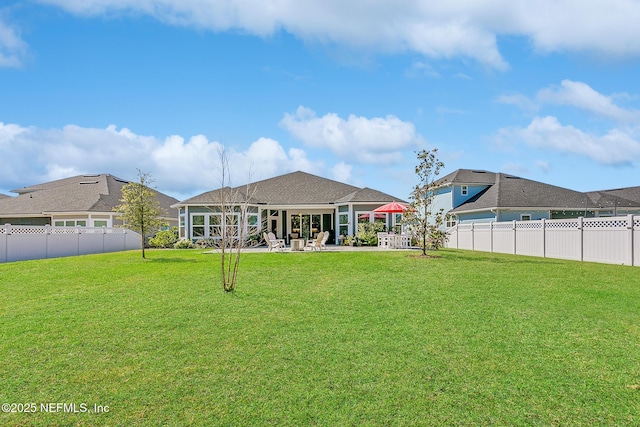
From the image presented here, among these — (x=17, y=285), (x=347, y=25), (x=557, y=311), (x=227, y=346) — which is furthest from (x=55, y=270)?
(x=557, y=311)

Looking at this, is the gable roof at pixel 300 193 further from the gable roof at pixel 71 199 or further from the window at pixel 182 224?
the gable roof at pixel 71 199

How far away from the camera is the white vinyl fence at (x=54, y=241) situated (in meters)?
19.0

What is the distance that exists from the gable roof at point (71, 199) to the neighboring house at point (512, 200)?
80.7ft

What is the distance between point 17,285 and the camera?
10.5 meters

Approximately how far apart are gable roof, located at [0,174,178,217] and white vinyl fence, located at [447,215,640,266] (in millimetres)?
25326

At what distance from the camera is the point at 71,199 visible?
3111 cm

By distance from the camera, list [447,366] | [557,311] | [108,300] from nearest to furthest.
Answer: [447,366]
[557,311]
[108,300]

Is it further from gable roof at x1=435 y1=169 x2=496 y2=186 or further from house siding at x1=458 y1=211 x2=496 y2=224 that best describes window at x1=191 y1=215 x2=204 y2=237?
house siding at x1=458 y1=211 x2=496 y2=224

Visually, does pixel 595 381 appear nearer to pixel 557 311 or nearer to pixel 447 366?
pixel 447 366

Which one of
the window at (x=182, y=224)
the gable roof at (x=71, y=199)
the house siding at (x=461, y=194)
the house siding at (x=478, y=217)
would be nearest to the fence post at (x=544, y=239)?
the house siding at (x=478, y=217)

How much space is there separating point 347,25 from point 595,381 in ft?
37.5

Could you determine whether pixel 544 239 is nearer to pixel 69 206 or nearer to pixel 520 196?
pixel 520 196

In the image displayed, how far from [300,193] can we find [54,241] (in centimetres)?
1561

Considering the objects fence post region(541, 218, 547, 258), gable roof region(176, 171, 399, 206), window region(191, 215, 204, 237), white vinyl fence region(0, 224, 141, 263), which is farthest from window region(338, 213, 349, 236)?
white vinyl fence region(0, 224, 141, 263)
